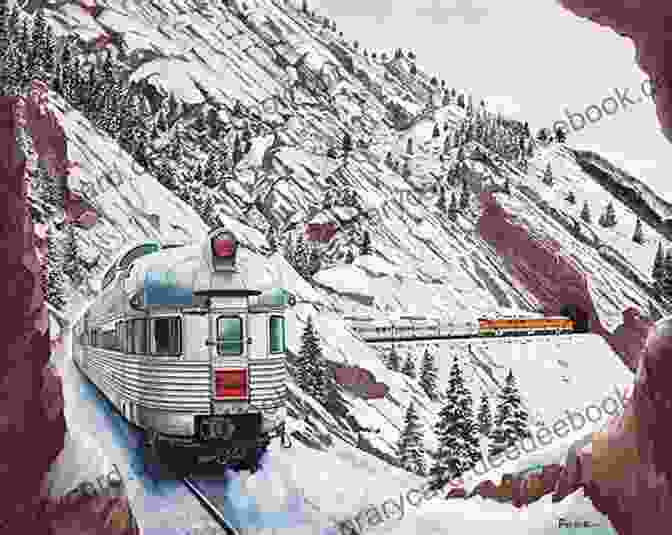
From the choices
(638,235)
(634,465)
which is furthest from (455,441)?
(638,235)

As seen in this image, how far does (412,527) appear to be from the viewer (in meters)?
9.86

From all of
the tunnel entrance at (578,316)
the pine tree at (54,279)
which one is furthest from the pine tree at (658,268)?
the pine tree at (54,279)

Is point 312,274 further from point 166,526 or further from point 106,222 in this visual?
point 166,526

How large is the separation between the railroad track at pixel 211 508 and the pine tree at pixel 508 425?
40.3 feet

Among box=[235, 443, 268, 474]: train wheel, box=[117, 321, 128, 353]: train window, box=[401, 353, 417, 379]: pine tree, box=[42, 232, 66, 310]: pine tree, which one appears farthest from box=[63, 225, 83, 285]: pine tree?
box=[235, 443, 268, 474]: train wheel

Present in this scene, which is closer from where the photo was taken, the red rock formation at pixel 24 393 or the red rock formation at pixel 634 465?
the red rock formation at pixel 24 393

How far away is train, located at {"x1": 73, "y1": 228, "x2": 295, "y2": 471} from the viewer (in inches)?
390

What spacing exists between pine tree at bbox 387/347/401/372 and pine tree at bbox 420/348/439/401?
1.18 meters

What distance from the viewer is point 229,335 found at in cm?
1022

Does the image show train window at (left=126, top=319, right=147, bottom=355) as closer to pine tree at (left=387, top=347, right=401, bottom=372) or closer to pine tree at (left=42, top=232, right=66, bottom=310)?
pine tree at (left=42, top=232, right=66, bottom=310)

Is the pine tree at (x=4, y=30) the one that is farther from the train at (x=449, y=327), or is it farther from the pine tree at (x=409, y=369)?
the pine tree at (x=409, y=369)

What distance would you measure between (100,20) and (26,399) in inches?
2421
